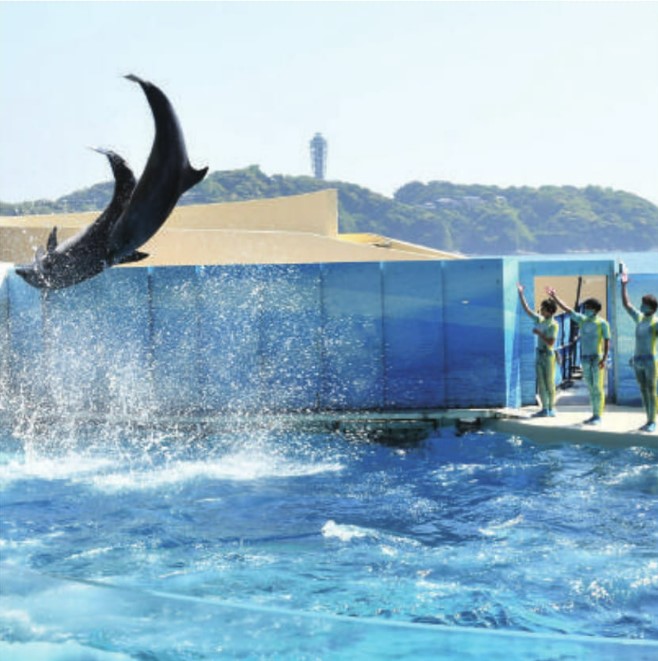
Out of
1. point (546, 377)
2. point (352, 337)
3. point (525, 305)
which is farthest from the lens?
point (352, 337)

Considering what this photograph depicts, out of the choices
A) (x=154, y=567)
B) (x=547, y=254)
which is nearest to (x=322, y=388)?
(x=154, y=567)

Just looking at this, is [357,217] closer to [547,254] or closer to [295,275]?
[547,254]

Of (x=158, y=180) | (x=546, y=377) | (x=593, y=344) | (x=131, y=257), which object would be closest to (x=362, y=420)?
(x=546, y=377)

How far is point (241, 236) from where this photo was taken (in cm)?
1830

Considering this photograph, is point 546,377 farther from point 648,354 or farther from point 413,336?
point 413,336

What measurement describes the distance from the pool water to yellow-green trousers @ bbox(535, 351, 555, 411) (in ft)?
2.47

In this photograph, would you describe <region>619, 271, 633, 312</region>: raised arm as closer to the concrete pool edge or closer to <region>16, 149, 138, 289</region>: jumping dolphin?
the concrete pool edge

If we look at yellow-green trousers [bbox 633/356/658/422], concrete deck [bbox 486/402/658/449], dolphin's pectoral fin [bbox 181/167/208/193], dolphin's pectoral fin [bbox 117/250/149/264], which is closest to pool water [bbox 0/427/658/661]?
concrete deck [bbox 486/402/658/449]

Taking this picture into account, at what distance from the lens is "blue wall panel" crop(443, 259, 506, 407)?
1169 cm

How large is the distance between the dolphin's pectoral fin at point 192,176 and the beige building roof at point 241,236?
32.9 ft

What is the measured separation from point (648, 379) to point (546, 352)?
1.30 metres

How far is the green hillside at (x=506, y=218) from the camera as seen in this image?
101188mm

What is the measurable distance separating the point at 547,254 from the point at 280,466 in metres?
109

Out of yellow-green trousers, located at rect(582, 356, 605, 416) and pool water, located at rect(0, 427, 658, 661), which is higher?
yellow-green trousers, located at rect(582, 356, 605, 416)
